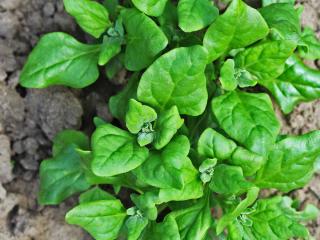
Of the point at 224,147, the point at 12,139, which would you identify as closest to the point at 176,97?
the point at 224,147

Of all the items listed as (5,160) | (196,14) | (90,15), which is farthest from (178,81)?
(5,160)

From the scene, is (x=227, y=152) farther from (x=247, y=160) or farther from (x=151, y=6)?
(x=151, y=6)

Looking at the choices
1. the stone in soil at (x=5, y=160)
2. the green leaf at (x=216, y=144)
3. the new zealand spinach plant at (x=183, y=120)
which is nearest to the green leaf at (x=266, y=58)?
the new zealand spinach plant at (x=183, y=120)

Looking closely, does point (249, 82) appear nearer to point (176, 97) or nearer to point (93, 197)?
point (176, 97)

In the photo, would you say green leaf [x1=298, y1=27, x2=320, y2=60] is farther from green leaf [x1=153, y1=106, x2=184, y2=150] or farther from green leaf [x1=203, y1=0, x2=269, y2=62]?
green leaf [x1=153, y1=106, x2=184, y2=150]

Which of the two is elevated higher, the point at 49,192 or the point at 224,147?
the point at 224,147

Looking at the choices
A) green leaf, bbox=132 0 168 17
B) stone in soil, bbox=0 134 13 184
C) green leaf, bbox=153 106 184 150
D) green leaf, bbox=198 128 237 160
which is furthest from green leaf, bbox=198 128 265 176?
stone in soil, bbox=0 134 13 184
